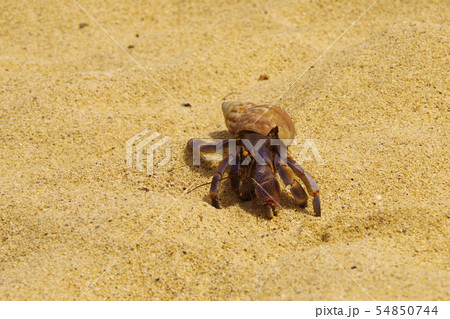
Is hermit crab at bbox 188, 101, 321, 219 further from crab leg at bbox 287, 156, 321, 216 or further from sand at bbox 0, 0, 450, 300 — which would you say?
sand at bbox 0, 0, 450, 300

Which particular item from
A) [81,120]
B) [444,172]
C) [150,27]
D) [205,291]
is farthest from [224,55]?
[205,291]

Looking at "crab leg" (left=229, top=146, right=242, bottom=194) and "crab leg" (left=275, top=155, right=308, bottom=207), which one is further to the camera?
"crab leg" (left=229, top=146, right=242, bottom=194)

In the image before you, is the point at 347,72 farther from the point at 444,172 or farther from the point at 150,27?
the point at 150,27

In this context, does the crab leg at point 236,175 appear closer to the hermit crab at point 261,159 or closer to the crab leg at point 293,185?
the hermit crab at point 261,159

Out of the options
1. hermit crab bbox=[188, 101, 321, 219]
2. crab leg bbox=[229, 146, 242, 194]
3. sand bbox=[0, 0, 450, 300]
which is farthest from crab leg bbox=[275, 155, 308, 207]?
crab leg bbox=[229, 146, 242, 194]

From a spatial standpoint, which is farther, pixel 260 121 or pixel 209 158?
pixel 209 158

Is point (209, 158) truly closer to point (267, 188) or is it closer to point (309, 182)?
point (267, 188)

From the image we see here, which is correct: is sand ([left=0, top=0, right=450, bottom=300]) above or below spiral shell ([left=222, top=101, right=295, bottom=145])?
below

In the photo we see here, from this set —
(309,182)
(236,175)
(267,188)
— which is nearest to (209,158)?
(236,175)
